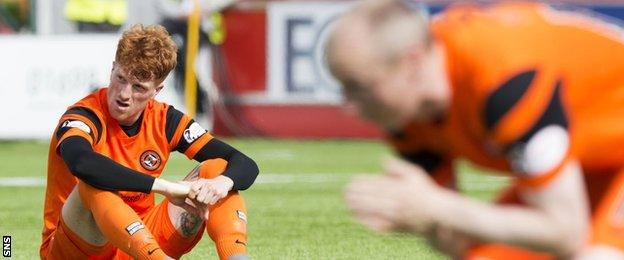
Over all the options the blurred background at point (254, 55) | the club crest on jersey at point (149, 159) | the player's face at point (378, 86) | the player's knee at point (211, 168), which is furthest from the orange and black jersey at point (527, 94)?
the blurred background at point (254, 55)

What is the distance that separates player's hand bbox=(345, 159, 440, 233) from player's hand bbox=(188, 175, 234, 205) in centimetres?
213

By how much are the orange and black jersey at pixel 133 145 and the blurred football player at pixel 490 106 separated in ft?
7.65

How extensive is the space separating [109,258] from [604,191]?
109 inches

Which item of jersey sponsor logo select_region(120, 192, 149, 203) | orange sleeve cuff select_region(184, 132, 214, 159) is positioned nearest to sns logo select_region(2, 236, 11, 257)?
jersey sponsor logo select_region(120, 192, 149, 203)

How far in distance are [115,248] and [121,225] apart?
549mm

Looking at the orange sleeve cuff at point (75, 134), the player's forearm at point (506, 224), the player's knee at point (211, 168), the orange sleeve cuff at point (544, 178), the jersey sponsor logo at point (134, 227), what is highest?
the orange sleeve cuff at point (544, 178)

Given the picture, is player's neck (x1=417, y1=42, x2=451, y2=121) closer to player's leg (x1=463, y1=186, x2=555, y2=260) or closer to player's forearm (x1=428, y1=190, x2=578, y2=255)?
player's forearm (x1=428, y1=190, x2=578, y2=255)

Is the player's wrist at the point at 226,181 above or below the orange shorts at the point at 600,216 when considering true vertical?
below

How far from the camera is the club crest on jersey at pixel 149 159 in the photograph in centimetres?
611

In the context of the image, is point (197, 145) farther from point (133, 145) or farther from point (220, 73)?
point (220, 73)

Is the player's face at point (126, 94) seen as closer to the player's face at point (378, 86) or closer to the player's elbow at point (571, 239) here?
the player's face at point (378, 86)

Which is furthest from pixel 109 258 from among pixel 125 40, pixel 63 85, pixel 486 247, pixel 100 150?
pixel 63 85

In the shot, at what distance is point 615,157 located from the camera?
382 cm

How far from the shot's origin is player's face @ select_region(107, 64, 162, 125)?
19.2 ft
